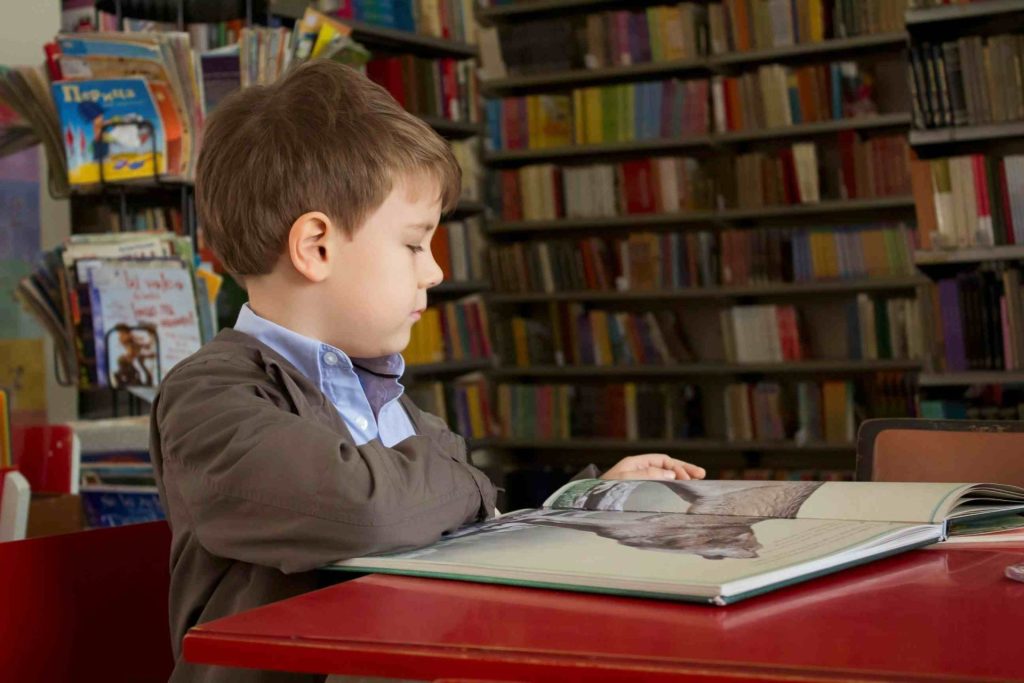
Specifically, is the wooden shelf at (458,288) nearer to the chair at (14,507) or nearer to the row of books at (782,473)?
the row of books at (782,473)

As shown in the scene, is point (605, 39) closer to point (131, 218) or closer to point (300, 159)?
point (131, 218)

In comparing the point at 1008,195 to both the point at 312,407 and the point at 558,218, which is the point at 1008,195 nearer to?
the point at 558,218

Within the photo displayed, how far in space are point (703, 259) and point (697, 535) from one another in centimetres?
434

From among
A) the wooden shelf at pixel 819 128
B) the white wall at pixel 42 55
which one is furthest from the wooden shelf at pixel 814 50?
the white wall at pixel 42 55

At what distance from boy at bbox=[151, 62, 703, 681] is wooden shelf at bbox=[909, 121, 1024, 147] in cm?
275

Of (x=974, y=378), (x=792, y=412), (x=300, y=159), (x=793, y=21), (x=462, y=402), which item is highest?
(x=793, y=21)

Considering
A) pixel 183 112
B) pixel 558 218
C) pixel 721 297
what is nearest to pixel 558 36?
pixel 558 218

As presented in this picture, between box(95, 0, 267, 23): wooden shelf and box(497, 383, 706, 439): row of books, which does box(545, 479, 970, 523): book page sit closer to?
box(95, 0, 267, 23): wooden shelf

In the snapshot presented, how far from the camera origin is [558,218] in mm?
5336

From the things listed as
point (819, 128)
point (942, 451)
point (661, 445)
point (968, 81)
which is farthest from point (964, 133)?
point (942, 451)

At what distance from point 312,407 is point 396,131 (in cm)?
26

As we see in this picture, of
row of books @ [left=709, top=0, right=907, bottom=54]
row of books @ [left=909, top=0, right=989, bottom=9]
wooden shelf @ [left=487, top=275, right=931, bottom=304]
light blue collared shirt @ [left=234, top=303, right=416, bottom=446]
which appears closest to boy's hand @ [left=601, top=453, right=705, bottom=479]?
light blue collared shirt @ [left=234, top=303, right=416, bottom=446]

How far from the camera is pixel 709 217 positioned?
495 cm

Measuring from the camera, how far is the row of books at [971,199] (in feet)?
11.5
